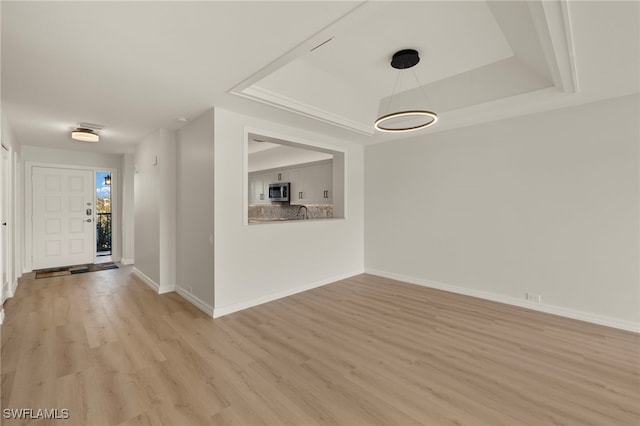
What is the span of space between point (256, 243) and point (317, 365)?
75.7 inches

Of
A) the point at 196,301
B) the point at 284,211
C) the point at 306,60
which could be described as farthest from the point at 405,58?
the point at 284,211

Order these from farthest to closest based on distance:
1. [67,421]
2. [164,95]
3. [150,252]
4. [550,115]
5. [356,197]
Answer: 1. [356,197]
2. [150,252]
3. [550,115]
4. [164,95]
5. [67,421]

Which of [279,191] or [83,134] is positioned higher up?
[83,134]

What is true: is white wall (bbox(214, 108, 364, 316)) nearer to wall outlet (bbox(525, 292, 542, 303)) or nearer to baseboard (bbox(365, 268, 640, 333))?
baseboard (bbox(365, 268, 640, 333))

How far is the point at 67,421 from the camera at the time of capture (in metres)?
1.78

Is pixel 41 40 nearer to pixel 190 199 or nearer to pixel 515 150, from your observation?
pixel 190 199

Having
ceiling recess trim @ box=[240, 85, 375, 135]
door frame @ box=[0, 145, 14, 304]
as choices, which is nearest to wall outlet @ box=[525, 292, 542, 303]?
ceiling recess trim @ box=[240, 85, 375, 135]

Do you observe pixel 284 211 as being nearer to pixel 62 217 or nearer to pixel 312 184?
pixel 312 184

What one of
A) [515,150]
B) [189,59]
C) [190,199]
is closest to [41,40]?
[189,59]

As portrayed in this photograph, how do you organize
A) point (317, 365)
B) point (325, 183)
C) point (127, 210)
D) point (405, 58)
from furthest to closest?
point (325, 183)
point (127, 210)
point (405, 58)
point (317, 365)

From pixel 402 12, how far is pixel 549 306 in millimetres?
3842

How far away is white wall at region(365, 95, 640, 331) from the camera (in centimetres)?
321

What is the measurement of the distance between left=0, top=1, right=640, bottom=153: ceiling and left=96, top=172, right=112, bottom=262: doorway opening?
3222 millimetres

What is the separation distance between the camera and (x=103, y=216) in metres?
7.70
